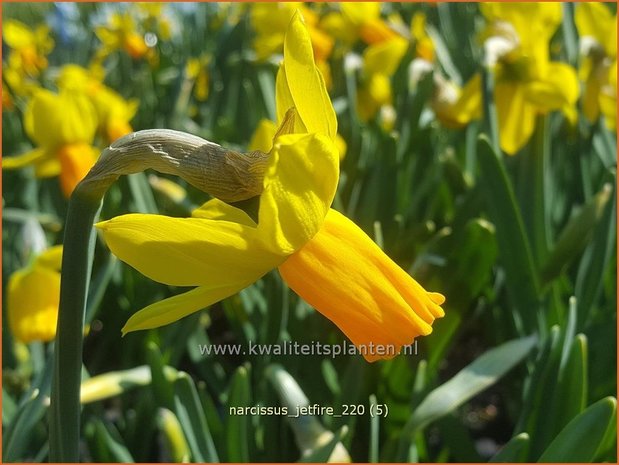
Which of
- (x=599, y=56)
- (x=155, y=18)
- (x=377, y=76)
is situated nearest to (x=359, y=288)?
(x=599, y=56)

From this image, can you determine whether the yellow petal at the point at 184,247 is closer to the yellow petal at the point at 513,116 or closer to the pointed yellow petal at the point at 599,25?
the yellow petal at the point at 513,116

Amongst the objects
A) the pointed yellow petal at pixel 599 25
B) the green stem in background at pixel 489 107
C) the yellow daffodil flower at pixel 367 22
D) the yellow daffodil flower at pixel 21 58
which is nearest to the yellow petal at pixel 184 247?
the green stem in background at pixel 489 107

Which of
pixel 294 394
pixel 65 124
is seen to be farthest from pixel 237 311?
pixel 65 124

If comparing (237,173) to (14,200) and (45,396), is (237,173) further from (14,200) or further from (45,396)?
(14,200)

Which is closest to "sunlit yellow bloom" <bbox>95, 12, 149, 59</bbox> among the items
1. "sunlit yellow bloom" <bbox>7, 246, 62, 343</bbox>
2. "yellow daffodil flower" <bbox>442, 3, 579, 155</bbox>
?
"yellow daffodil flower" <bbox>442, 3, 579, 155</bbox>

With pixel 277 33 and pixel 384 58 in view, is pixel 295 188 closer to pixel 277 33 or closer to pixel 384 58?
pixel 384 58

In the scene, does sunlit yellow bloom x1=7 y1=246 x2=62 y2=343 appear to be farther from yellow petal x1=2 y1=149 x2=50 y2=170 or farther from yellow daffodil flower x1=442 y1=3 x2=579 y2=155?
yellow daffodil flower x1=442 y1=3 x2=579 y2=155
